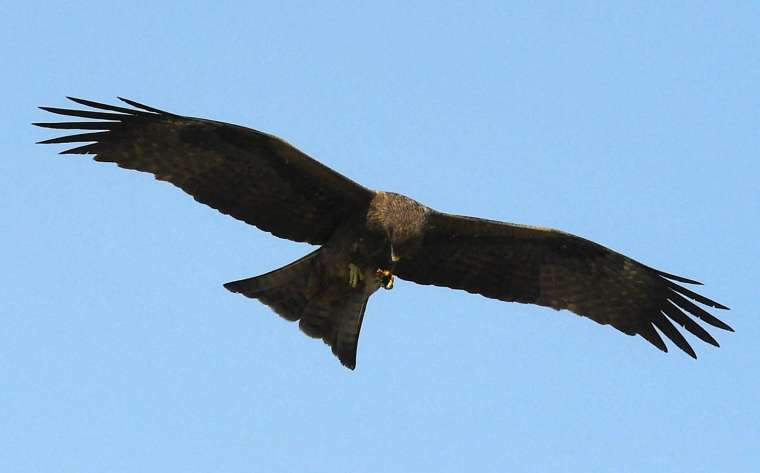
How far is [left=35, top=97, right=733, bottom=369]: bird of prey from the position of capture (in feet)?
36.1

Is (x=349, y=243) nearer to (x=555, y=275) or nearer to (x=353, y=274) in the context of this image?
(x=353, y=274)

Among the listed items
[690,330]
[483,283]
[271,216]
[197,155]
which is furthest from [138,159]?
[690,330]

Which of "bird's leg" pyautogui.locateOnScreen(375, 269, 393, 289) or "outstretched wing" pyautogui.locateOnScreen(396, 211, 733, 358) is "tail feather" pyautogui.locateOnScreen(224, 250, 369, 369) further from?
"outstretched wing" pyautogui.locateOnScreen(396, 211, 733, 358)

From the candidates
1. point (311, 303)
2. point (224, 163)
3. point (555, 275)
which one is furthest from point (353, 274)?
point (555, 275)

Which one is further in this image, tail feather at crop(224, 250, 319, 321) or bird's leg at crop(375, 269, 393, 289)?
tail feather at crop(224, 250, 319, 321)

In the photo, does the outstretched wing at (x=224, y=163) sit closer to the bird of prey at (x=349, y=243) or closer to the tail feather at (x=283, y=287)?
the bird of prey at (x=349, y=243)

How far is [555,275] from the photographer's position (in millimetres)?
12680

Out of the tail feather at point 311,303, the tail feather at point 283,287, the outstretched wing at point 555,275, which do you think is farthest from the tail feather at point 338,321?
the outstretched wing at point 555,275

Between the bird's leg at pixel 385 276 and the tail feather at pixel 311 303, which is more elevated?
the bird's leg at pixel 385 276

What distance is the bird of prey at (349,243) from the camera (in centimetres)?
1102

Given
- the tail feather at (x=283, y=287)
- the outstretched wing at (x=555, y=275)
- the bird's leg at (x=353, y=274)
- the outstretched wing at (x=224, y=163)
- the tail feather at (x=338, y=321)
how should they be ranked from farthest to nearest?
the outstretched wing at (x=555, y=275), the tail feather at (x=338, y=321), the tail feather at (x=283, y=287), the bird's leg at (x=353, y=274), the outstretched wing at (x=224, y=163)

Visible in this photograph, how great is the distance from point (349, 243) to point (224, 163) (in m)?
1.26

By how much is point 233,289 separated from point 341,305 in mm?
975

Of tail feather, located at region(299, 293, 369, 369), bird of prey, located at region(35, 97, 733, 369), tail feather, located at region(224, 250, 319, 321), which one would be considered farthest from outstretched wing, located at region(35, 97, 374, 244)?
tail feather, located at region(299, 293, 369, 369)
